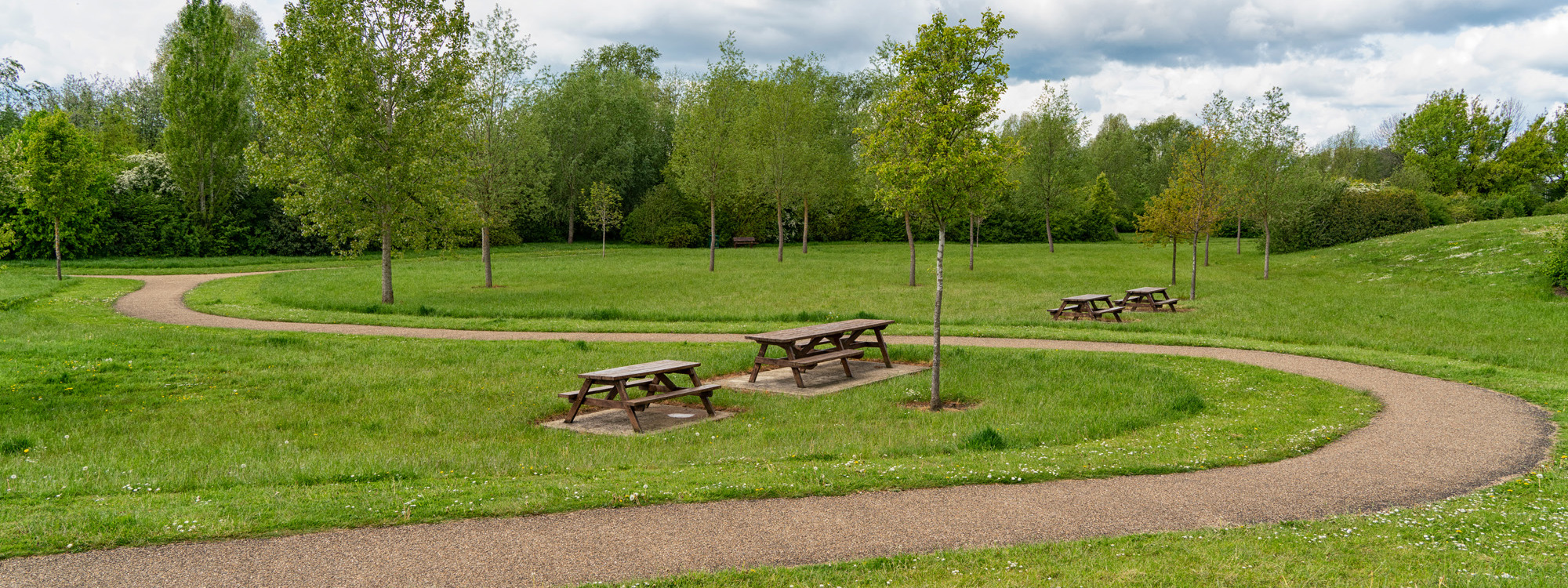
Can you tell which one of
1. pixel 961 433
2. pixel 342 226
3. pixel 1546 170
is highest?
pixel 1546 170

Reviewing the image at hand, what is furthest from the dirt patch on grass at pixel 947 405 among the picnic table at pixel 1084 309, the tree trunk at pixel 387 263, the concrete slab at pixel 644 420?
the tree trunk at pixel 387 263

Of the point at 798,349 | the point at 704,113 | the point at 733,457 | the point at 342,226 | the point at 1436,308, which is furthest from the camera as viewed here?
the point at 704,113

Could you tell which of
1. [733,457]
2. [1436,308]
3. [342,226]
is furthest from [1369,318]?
[342,226]

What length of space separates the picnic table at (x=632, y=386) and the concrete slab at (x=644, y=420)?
0.11 metres

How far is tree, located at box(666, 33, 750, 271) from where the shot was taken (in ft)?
132

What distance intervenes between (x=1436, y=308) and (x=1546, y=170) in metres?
52.6

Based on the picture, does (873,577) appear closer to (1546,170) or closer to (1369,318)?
(1369,318)

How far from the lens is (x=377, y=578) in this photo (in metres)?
5.21

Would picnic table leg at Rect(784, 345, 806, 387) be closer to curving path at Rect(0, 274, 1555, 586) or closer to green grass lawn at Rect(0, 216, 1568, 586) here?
green grass lawn at Rect(0, 216, 1568, 586)

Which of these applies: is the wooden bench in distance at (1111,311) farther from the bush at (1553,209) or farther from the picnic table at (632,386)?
the bush at (1553,209)

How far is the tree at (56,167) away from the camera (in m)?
28.9

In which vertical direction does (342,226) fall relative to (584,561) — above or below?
above

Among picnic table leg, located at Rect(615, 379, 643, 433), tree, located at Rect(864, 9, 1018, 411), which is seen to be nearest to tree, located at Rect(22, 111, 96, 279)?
picnic table leg, located at Rect(615, 379, 643, 433)

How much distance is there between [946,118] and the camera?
37.3 ft
